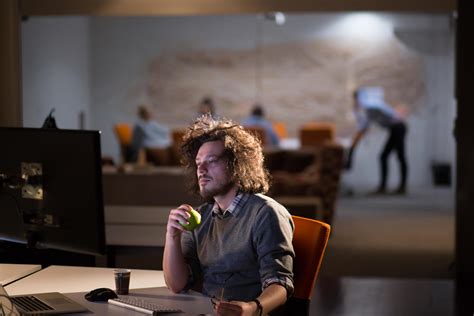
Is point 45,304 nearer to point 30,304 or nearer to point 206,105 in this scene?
point 30,304

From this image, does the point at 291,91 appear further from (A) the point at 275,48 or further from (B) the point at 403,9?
(B) the point at 403,9

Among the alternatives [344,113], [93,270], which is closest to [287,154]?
[344,113]

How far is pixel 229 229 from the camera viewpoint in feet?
10.1

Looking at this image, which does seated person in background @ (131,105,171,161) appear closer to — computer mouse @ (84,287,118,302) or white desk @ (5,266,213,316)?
white desk @ (5,266,213,316)

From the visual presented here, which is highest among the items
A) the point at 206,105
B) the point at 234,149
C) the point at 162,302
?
the point at 206,105

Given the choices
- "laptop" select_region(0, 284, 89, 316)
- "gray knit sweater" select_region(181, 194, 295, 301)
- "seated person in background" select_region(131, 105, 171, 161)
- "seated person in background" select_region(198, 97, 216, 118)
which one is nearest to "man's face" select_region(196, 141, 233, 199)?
"gray knit sweater" select_region(181, 194, 295, 301)

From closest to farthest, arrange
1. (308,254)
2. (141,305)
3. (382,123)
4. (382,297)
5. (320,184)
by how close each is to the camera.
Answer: (141,305)
(308,254)
(382,297)
(320,184)
(382,123)

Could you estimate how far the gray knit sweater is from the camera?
9.65ft

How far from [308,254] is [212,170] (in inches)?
17.9

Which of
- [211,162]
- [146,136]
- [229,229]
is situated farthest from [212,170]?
[146,136]

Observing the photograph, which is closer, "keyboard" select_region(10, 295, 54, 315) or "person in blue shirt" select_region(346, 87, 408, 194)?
"keyboard" select_region(10, 295, 54, 315)

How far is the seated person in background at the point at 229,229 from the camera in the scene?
297 centimetres

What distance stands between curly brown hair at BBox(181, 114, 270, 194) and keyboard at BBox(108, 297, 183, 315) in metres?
0.53

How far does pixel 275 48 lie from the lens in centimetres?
1444
